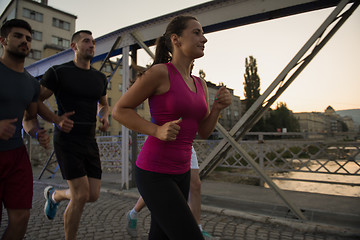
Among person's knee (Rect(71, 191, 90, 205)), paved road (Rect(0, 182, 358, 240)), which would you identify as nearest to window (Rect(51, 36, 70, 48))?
paved road (Rect(0, 182, 358, 240))

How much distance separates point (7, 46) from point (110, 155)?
29.1 ft

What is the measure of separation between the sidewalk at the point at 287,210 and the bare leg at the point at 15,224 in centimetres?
333

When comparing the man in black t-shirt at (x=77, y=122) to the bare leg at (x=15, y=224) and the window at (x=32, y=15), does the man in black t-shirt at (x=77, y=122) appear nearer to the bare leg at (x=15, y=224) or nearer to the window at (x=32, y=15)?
the bare leg at (x=15, y=224)

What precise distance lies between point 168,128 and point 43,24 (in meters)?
45.8

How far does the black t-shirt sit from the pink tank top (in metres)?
1.57

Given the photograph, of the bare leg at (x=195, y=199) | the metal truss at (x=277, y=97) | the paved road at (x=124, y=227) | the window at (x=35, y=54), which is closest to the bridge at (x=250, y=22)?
the metal truss at (x=277, y=97)

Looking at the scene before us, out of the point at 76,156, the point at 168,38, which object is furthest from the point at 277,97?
the point at 76,156

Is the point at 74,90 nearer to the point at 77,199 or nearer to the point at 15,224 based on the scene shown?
the point at 77,199

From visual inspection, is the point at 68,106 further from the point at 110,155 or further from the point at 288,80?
the point at 110,155

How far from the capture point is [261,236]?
3406 millimetres

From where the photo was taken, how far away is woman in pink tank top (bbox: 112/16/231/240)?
1333mm

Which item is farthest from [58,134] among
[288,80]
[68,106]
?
[288,80]

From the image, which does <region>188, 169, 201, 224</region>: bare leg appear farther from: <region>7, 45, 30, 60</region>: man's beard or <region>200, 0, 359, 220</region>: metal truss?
<region>7, 45, 30, 60</region>: man's beard

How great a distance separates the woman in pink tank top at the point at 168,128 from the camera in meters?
1.33
